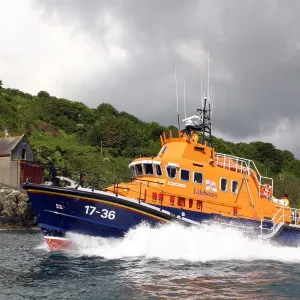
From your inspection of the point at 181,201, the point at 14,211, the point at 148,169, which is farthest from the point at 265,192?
the point at 14,211

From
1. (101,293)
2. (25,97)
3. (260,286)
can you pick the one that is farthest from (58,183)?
(25,97)

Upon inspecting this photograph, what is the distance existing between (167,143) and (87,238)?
5441 mm

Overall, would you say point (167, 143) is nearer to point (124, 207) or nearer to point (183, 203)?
point (183, 203)

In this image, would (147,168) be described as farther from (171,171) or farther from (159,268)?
(159,268)

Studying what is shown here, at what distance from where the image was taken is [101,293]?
31.2 feet

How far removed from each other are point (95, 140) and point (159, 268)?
176 ft

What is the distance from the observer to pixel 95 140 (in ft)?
213

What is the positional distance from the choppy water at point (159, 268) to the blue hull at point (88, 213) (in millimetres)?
336

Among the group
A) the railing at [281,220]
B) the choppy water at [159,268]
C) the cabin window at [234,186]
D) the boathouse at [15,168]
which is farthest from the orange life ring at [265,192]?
the boathouse at [15,168]

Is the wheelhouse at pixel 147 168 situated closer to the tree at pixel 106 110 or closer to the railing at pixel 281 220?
the railing at pixel 281 220

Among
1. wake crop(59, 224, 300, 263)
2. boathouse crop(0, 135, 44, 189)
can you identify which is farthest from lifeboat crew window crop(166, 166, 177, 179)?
boathouse crop(0, 135, 44, 189)

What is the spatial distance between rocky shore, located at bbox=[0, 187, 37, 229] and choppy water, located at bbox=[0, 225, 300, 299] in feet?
58.5

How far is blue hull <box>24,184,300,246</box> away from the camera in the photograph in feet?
46.0

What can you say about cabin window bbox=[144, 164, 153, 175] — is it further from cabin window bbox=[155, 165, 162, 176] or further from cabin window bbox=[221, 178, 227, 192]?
cabin window bbox=[221, 178, 227, 192]
